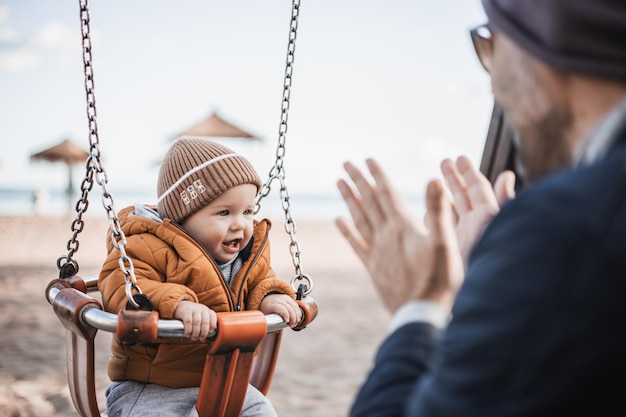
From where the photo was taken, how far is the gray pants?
1.85 metres

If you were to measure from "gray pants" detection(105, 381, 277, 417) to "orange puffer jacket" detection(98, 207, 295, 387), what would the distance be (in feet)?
0.07

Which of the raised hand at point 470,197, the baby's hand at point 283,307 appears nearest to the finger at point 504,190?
the raised hand at point 470,197

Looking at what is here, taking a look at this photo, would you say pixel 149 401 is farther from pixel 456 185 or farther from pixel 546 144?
pixel 546 144

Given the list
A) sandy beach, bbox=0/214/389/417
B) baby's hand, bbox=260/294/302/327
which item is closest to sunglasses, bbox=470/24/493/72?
baby's hand, bbox=260/294/302/327

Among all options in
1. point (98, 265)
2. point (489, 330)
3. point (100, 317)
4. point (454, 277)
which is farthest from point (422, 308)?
point (98, 265)

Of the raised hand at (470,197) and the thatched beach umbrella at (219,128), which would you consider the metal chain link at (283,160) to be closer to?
the raised hand at (470,197)

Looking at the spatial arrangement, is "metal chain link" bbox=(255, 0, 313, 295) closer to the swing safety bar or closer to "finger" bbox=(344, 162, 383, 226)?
the swing safety bar

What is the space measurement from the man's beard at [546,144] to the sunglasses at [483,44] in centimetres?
16

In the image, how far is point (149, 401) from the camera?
6.15 ft

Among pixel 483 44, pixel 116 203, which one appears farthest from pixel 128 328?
pixel 116 203

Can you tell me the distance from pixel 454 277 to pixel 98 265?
37.5 feet

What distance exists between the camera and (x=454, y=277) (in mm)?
915

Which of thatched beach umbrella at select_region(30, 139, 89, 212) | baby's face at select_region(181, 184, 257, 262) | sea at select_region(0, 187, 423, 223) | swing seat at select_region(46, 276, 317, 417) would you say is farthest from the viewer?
sea at select_region(0, 187, 423, 223)

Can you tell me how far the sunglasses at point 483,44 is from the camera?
3.27 feet
